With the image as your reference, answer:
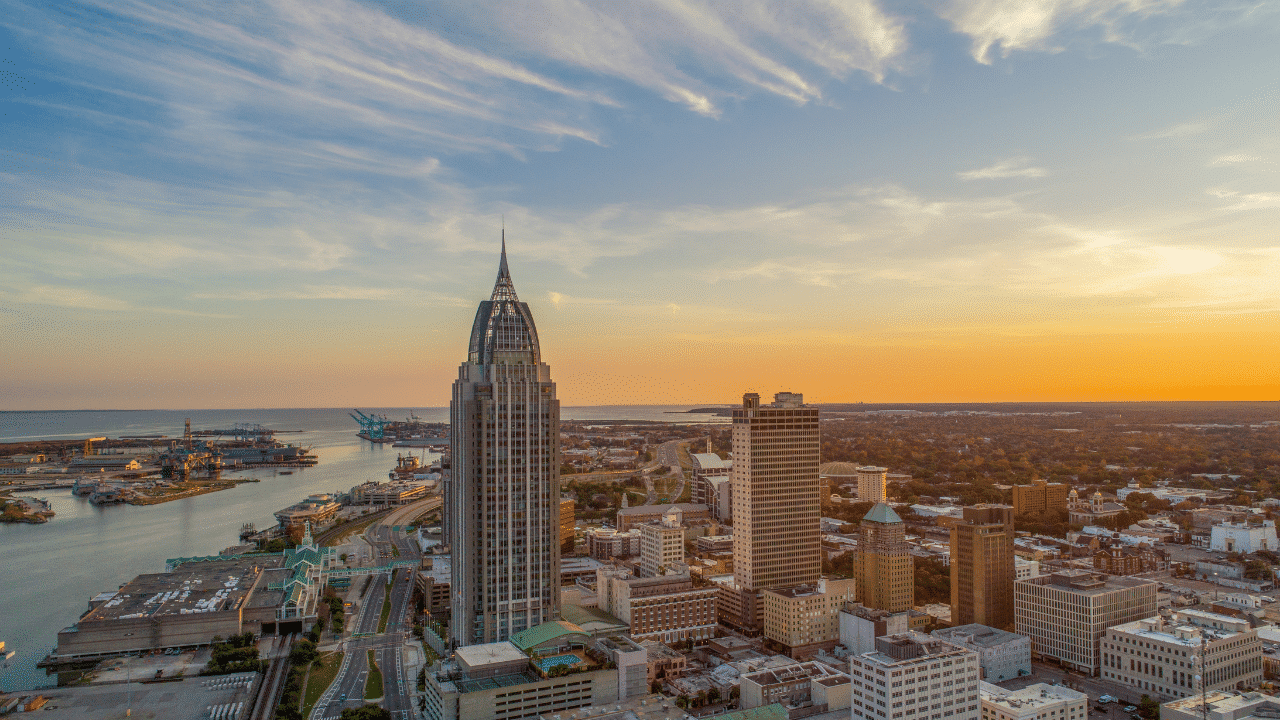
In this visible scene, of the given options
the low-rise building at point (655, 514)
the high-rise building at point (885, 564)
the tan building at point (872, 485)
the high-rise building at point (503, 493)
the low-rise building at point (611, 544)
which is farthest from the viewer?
the tan building at point (872, 485)

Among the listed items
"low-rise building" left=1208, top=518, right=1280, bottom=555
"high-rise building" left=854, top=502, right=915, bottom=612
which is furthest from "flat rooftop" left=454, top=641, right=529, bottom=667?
"low-rise building" left=1208, top=518, right=1280, bottom=555

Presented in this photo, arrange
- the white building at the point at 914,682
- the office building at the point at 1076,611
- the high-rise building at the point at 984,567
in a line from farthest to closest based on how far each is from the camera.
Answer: the high-rise building at the point at 984,567, the office building at the point at 1076,611, the white building at the point at 914,682

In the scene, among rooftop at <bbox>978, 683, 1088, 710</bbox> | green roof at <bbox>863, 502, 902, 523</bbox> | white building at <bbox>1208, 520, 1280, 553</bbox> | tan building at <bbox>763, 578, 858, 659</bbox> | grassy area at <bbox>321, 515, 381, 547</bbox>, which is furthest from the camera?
grassy area at <bbox>321, 515, 381, 547</bbox>

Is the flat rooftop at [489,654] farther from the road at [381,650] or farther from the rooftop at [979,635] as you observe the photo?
the rooftop at [979,635]

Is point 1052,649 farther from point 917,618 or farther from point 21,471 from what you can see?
point 21,471

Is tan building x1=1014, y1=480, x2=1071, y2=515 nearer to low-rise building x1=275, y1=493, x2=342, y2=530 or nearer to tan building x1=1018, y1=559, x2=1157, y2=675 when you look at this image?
tan building x1=1018, y1=559, x2=1157, y2=675

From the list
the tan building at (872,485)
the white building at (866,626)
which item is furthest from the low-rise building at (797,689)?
the tan building at (872,485)
